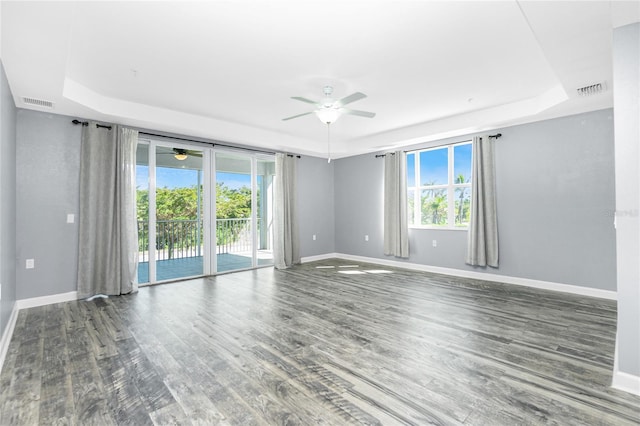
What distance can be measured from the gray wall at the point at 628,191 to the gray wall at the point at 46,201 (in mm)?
5801

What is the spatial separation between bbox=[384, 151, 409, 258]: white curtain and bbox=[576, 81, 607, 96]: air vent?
306 centimetres

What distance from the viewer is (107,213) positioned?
4.40 meters

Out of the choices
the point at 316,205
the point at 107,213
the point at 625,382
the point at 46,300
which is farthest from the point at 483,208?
the point at 46,300

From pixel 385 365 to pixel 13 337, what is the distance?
11.3 ft

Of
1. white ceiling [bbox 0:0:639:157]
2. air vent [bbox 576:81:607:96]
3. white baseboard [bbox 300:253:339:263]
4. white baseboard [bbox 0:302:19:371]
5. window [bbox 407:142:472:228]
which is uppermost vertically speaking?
white ceiling [bbox 0:0:639:157]

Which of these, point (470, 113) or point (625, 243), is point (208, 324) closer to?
point (625, 243)

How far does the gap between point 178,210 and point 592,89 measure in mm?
6081

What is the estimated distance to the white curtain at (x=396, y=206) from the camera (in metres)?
6.26

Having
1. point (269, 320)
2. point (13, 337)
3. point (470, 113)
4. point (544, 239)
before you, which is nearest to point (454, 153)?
point (470, 113)

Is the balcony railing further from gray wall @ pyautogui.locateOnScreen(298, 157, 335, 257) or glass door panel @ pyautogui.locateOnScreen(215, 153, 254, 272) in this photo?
gray wall @ pyautogui.locateOnScreen(298, 157, 335, 257)

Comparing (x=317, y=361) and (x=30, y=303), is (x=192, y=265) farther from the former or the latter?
(x=317, y=361)

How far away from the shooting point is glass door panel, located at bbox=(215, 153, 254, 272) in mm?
5863

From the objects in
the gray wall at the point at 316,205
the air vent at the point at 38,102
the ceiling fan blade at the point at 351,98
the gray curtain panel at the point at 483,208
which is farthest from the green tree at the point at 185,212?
the gray curtain panel at the point at 483,208

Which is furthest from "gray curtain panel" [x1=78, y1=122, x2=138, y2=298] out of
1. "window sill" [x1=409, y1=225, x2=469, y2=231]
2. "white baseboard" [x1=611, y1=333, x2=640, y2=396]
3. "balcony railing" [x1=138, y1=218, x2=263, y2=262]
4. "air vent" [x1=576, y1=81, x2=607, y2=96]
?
"air vent" [x1=576, y1=81, x2=607, y2=96]
